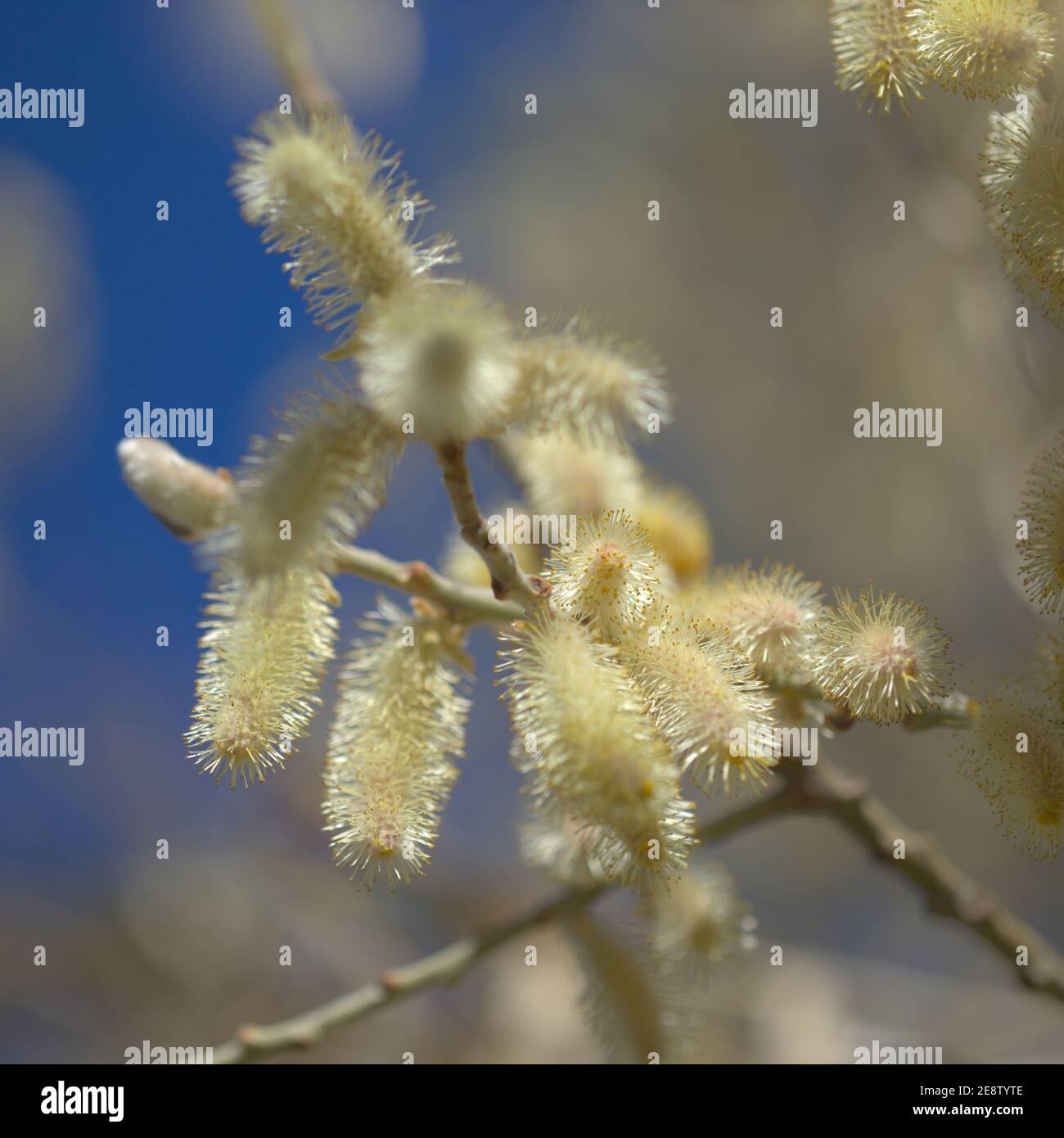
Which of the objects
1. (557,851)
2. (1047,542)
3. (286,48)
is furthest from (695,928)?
(286,48)

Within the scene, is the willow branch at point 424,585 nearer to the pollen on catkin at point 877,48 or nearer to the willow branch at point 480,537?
the willow branch at point 480,537

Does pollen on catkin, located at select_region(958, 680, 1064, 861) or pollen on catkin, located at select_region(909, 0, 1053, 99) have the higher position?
pollen on catkin, located at select_region(909, 0, 1053, 99)

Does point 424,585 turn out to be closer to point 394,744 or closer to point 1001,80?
point 394,744

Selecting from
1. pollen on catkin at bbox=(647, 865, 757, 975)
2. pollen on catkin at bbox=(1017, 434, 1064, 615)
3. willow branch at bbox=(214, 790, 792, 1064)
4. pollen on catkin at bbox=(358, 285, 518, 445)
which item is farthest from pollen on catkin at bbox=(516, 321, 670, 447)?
pollen on catkin at bbox=(647, 865, 757, 975)

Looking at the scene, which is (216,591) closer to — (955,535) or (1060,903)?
(955,535)

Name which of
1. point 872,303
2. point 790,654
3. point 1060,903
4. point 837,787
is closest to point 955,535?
point 872,303

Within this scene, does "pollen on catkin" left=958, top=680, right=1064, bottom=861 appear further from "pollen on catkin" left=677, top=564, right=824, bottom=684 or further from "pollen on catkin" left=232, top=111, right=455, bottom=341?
"pollen on catkin" left=232, top=111, right=455, bottom=341
